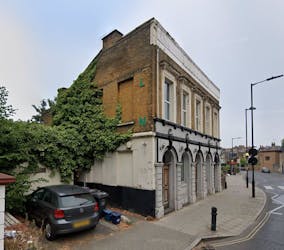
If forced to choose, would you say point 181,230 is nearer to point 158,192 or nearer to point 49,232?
point 158,192

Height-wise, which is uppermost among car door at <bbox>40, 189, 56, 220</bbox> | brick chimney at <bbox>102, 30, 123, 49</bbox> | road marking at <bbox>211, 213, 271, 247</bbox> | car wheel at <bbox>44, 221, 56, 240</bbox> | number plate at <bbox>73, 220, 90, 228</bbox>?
brick chimney at <bbox>102, 30, 123, 49</bbox>

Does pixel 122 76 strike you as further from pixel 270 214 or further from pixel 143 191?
pixel 270 214

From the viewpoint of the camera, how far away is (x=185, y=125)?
1466 cm

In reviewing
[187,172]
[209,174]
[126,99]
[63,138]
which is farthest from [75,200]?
[209,174]

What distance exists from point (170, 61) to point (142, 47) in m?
1.93

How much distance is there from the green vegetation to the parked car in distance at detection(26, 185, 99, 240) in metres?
1.92

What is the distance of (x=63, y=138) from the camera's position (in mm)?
12094

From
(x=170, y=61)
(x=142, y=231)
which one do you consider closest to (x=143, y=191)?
(x=142, y=231)

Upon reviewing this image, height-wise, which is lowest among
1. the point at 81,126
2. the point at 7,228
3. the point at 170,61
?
the point at 7,228

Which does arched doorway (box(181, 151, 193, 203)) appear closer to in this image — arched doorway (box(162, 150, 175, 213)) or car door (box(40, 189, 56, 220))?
arched doorway (box(162, 150, 175, 213))

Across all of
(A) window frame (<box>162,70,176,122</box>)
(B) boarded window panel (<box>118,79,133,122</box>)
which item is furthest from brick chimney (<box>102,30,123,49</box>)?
(A) window frame (<box>162,70,176,122</box>)

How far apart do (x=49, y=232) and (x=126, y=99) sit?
24.4 feet

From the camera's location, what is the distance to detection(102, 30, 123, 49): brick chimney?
13.7 m

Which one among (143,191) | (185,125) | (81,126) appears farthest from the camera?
(185,125)
